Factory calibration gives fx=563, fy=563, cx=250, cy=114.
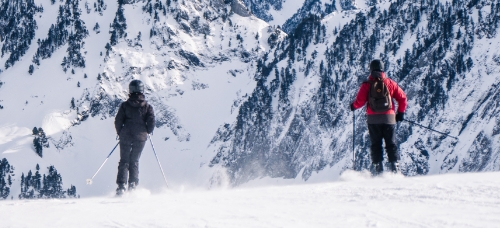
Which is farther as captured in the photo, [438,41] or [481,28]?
[438,41]

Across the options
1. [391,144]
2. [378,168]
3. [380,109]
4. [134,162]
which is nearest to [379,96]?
[380,109]

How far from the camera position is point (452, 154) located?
127375 mm

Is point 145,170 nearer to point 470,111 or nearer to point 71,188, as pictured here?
point 71,188

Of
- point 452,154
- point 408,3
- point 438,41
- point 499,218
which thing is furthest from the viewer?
point 408,3

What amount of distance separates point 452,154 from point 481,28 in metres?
36.2

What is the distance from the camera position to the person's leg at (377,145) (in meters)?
12.4

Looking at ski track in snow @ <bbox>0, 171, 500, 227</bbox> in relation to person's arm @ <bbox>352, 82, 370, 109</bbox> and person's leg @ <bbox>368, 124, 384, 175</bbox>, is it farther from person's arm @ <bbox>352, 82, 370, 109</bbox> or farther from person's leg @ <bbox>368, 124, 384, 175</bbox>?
person's arm @ <bbox>352, 82, 370, 109</bbox>

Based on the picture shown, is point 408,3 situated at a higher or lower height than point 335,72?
higher

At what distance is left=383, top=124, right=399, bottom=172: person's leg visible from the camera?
1234 cm

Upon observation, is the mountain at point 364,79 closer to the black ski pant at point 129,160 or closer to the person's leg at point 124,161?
the black ski pant at point 129,160

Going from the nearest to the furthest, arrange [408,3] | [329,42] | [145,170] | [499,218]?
[499,218] < [408,3] < [329,42] < [145,170]

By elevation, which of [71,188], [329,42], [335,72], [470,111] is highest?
[329,42]

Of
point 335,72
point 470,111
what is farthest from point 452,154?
point 335,72

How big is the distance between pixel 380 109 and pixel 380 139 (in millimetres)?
745
